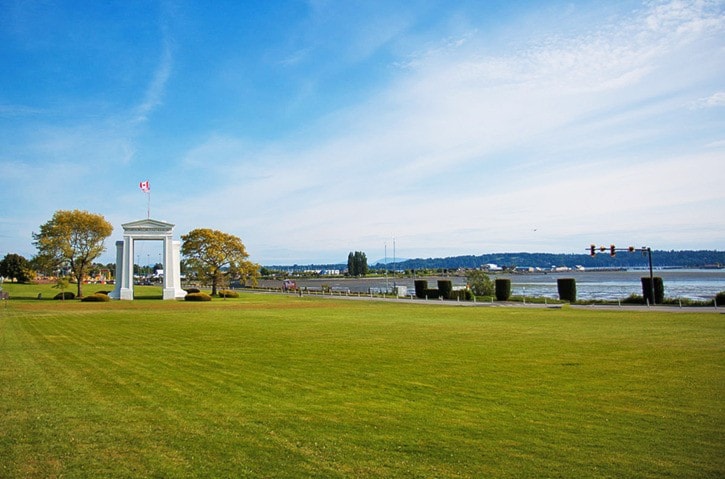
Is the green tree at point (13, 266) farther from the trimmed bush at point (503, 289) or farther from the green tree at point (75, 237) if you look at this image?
the trimmed bush at point (503, 289)

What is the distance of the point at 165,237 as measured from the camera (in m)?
54.0

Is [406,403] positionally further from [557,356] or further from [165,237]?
[165,237]

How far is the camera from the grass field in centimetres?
650

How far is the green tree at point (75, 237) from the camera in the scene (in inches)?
2210

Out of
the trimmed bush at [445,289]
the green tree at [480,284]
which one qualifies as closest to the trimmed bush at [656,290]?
the green tree at [480,284]

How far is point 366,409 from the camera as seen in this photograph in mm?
8953

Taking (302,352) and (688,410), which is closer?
(688,410)

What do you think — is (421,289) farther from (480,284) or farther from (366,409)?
(366,409)

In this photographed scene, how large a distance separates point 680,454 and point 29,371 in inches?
542

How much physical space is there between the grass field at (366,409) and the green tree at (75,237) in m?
44.2

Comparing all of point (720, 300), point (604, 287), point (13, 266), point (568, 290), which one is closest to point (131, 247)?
point (568, 290)

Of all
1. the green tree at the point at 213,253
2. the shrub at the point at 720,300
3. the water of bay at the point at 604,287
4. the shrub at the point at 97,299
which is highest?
the green tree at the point at 213,253

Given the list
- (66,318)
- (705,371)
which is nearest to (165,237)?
(66,318)

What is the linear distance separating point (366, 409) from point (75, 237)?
58.7 meters
